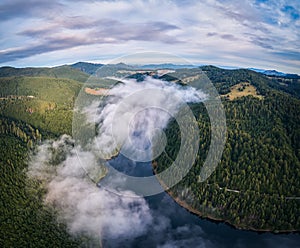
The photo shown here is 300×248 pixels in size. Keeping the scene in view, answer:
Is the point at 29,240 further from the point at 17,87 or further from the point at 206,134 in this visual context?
the point at 17,87

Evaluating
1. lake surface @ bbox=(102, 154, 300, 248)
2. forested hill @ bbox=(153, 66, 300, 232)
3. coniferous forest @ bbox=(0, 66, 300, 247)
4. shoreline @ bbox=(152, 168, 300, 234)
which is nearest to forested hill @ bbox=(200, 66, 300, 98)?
coniferous forest @ bbox=(0, 66, 300, 247)

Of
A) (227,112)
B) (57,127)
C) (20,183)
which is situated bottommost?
(20,183)

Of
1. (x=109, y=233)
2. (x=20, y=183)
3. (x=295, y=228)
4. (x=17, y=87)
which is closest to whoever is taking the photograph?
(x=109, y=233)

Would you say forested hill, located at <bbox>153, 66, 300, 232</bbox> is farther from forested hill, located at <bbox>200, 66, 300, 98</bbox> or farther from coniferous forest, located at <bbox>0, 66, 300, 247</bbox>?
forested hill, located at <bbox>200, 66, 300, 98</bbox>

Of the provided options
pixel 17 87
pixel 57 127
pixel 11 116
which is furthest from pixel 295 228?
pixel 17 87

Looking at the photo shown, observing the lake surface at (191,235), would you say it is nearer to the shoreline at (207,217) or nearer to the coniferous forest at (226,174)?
the shoreline at (207,217)

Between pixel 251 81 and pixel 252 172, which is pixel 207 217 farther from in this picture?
pixel 251 81

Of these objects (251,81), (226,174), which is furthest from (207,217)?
(251,81)

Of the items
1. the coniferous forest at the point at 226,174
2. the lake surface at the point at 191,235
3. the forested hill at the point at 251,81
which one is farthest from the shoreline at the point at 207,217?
the forested hill at the point at 251,81
